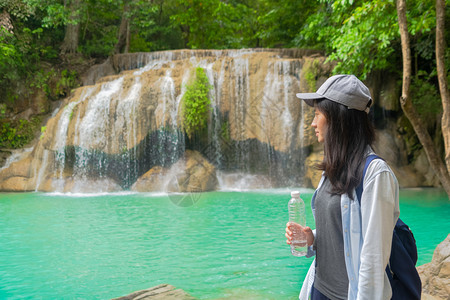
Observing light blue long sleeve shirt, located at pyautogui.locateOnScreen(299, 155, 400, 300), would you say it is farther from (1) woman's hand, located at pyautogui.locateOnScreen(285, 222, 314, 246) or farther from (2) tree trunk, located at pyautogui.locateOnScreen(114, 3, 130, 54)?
(2) tree trunk, located at pyautogui.locateOnScreen(114, 3, 130, 54)

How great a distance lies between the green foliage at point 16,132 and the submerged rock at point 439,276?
15086mm

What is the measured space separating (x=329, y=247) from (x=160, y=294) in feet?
8.37

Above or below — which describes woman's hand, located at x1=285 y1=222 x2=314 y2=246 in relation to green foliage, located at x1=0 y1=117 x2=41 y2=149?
below

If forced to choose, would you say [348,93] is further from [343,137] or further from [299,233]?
[299,233]

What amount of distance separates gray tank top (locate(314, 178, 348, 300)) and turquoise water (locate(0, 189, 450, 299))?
2.46 m

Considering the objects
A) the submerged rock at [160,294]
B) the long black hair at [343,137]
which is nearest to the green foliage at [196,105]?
the submerged rock at [160,294]

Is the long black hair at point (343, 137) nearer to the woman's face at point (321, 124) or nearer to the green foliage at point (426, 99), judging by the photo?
the woman's face at point (321, 124)

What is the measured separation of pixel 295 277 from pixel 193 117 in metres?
9.13

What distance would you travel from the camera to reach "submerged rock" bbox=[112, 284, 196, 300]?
3.75 meters

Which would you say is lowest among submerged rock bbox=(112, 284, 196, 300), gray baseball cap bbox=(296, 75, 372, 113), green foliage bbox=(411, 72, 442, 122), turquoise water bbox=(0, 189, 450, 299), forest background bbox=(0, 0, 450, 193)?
turquoise water bbox=(0, 189, 450, 299)

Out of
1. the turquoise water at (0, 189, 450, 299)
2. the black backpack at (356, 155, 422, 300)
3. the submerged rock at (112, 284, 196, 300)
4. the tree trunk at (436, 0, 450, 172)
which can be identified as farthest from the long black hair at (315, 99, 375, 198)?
the tree trunk at (436, 0, 450, 172)

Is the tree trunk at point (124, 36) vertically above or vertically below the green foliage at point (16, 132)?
above

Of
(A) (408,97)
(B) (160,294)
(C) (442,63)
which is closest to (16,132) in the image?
(B) (160,294)

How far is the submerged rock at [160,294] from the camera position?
3.75 metres
